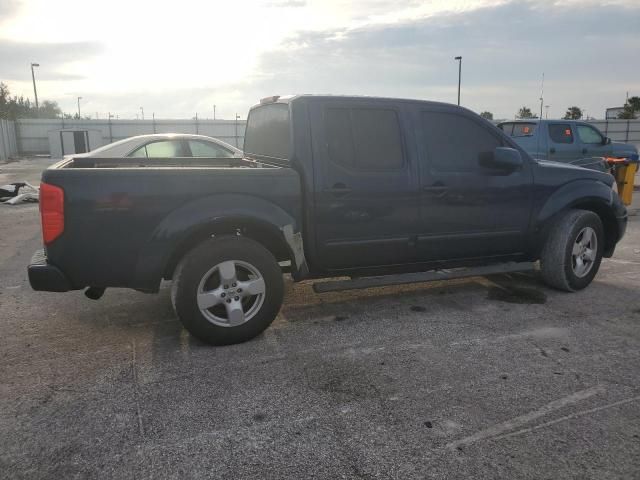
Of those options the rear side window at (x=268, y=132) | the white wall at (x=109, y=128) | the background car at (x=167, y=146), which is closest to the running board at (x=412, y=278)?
the rear side window at (x=268, y=132)

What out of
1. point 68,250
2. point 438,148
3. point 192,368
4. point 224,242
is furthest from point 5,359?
point 438,148

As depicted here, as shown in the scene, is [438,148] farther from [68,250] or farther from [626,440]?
[68,250]

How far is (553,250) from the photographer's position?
16.1 feet

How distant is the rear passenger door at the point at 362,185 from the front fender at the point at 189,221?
1.63ft

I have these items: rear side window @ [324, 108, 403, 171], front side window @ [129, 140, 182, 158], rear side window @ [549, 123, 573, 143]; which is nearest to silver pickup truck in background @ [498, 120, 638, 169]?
rear side window @ [549, 123, 573, 143]

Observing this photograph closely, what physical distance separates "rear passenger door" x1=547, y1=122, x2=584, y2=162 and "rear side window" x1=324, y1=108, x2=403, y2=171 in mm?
9460

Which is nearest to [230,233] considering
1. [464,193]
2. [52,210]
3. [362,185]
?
[362,185]

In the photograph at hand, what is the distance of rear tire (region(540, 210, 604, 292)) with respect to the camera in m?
4.87

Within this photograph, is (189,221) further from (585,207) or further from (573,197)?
(585,207)

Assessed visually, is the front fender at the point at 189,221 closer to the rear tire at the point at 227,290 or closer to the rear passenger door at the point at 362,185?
the rear tire at the point at 227,290

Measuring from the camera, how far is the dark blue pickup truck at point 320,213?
11.2 ft

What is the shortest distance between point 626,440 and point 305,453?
1612mm

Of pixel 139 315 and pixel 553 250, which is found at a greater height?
pixel 553 250

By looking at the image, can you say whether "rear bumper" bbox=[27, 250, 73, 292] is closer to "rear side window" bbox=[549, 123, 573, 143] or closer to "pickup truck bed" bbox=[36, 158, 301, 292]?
"pickup truck bed" bbox=[36, 158, 301, 292]
